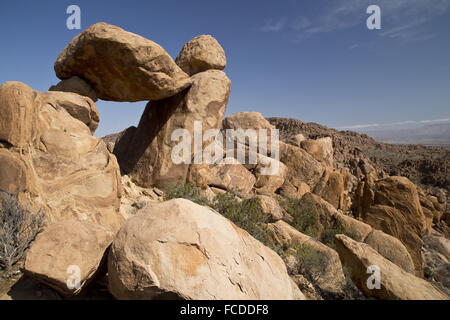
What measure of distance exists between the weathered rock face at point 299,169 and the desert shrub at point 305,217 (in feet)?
9.36

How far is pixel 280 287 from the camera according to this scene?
3305 mm

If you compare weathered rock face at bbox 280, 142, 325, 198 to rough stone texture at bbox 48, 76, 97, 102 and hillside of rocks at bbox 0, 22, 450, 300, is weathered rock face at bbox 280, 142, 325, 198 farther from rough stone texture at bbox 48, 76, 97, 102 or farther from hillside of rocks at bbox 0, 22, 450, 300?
rough stone texture at bbox 48, 76, 97, 102

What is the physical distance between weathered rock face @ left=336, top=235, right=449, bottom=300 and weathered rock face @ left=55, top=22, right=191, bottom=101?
6.67m

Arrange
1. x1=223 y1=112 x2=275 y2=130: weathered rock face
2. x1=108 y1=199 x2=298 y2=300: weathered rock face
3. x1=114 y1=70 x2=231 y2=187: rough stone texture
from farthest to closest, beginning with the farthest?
x1=223 y1=112 x2=275 y2=130: weathered rock face, x1=114 y1=70 x2=231 y2=187: rough stone texture, x1=108 y1=199 x2=298 y2=300: weathered rock face

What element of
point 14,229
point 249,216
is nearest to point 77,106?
point 14,229

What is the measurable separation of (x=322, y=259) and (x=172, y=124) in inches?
Result: 244

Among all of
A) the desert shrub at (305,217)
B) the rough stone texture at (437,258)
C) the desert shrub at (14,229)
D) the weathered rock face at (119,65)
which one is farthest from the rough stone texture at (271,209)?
the rough stone texture at (437,258)

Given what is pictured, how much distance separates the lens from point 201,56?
10.4m

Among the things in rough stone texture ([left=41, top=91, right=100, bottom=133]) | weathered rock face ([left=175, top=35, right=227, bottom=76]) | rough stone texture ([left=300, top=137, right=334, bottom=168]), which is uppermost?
weathered rock face ([left=175, top=35, right=227, bottom=76])

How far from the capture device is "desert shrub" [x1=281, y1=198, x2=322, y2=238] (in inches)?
360

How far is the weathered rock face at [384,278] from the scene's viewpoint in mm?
3938

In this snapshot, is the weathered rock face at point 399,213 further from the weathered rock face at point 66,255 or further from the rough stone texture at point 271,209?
the weathered rock face at point 66,255

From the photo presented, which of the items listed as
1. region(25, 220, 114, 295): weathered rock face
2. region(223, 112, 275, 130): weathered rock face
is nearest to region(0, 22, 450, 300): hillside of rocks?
region(25, 220, 114, 295): weathered rock face
